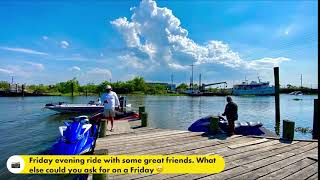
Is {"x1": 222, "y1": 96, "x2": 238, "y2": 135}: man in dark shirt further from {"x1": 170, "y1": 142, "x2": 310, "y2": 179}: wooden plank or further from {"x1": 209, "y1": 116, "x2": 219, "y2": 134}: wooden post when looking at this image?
{"x1": 170, "y1": 142, "x2": 310, "y2": 179}: wooden plank

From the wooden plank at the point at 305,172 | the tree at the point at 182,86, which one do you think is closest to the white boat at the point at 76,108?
the wooden plank at the point at 305,172

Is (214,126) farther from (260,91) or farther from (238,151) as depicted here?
(260,91)

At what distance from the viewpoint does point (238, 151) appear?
7.70 m

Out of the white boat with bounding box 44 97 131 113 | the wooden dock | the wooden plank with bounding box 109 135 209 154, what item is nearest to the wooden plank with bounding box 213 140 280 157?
the wooden dock

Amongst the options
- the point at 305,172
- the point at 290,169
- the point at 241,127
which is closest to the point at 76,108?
the point at 241,127

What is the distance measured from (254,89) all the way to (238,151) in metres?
115

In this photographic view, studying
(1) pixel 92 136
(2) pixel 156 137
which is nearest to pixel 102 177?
(2) pixel 156 137

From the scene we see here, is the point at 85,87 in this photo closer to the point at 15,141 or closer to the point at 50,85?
the point at 50,85

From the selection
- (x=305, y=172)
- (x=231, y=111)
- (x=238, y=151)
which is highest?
(x=231, y=111)

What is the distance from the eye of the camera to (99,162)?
5066mm

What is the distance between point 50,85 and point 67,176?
13463 centimetres

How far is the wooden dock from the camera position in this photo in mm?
5867

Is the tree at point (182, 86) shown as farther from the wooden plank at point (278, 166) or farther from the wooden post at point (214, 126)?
the wooden plank at point (278, 166)

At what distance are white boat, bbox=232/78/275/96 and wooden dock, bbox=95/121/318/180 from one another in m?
113
